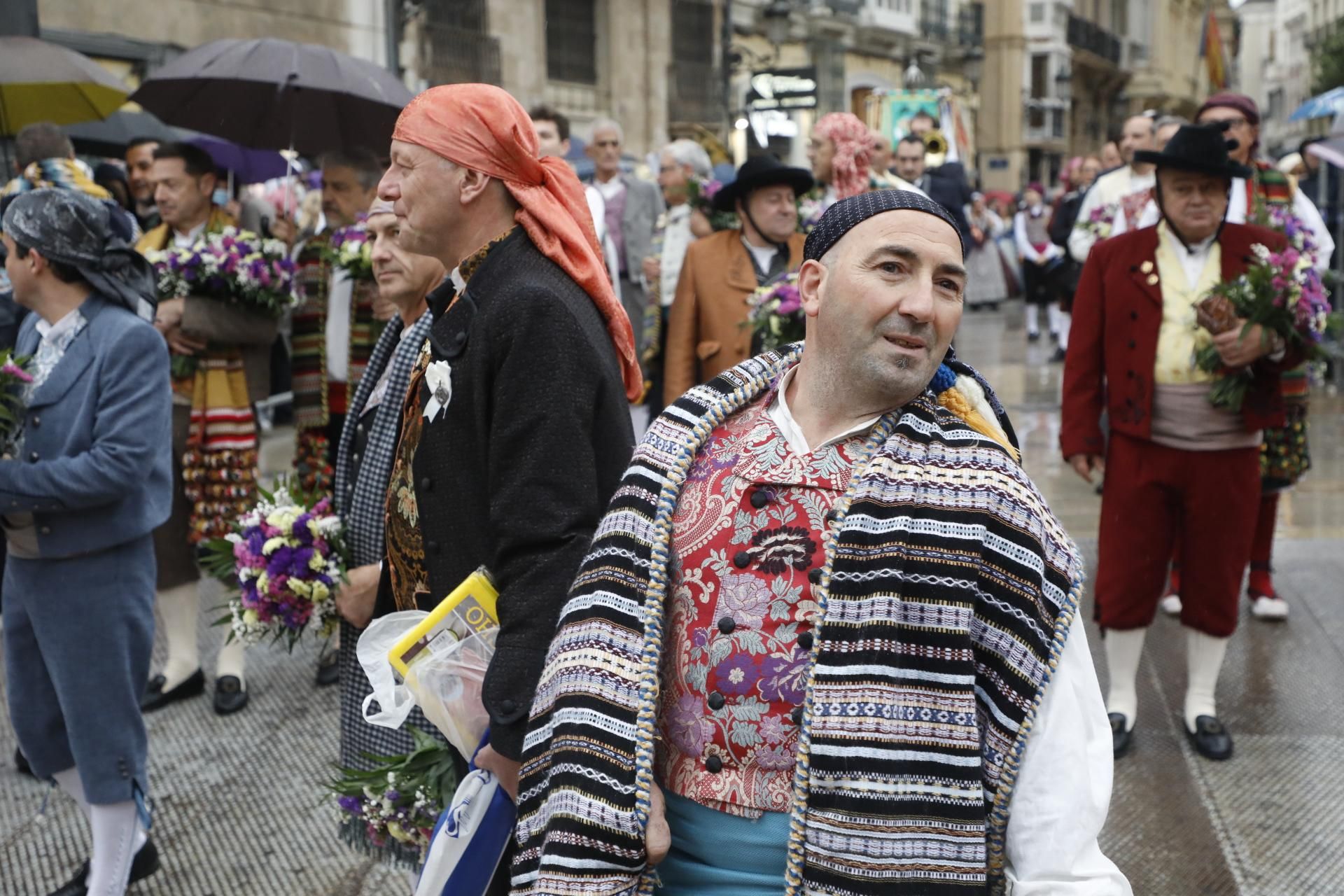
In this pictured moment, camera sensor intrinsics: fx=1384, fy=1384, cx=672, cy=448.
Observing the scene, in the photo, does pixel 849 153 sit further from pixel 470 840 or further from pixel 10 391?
pixel 470 840

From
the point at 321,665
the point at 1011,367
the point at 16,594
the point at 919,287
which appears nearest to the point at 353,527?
the point at 16,594

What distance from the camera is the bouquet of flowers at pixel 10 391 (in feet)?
12.9

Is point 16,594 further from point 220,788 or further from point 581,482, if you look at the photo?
point 581,482

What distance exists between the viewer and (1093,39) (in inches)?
2164

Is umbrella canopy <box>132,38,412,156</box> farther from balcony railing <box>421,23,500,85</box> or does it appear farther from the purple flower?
balcony railing <box>421,23,500,85</box>

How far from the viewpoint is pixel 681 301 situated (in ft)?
21.9

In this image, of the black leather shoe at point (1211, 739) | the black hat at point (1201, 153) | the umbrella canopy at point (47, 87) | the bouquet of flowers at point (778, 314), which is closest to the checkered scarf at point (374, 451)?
the bouquet of flowers at point (778, 314)

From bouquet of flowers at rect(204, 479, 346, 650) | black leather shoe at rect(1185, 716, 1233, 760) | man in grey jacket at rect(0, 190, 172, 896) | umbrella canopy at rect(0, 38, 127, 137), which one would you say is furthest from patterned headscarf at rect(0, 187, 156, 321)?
black leather shoe at rect(1185, 716, 1233, 760)

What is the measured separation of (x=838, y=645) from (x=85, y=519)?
2.73m

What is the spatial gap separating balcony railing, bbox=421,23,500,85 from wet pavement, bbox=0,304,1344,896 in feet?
54.0

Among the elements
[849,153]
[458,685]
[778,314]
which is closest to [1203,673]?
[778,314]

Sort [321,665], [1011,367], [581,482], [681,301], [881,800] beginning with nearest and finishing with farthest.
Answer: [881,800] < [581,482] < [321,665] < [681,301] < [1011,367]

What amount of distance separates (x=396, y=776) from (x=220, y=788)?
2361 millimetres

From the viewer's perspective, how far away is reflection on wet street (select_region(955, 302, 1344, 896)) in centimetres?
437
